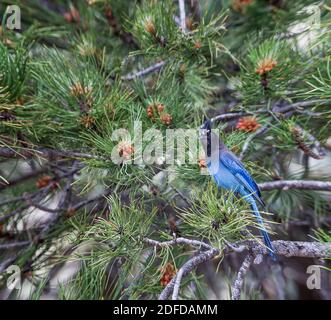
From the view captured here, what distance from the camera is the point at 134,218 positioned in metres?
1.08

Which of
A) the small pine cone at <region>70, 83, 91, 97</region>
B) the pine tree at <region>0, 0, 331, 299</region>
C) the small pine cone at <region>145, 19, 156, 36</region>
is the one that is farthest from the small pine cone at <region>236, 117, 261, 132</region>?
the small pine cone at <region>70, 83, 91, 97</region>

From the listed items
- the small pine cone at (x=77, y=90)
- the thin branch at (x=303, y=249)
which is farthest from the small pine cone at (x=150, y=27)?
the thin branch at (x=303, y=249)

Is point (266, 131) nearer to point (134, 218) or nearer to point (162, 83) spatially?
point (162, 83)

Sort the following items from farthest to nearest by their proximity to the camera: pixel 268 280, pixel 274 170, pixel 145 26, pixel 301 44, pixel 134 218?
pixel 268 280, pixel 301 44, pixel 274 170, pixel 145 26, pixel 134 218

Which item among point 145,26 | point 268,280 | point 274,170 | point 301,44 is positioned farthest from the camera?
point 268,280

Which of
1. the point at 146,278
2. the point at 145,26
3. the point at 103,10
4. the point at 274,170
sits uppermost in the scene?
the point at 103,10

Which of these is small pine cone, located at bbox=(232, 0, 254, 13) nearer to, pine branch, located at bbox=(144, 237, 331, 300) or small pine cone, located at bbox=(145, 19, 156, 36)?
small pine cone, located at bbox=(145, 19, 156, 36)

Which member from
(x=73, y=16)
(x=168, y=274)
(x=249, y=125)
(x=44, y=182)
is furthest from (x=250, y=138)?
(x=73, y=16)

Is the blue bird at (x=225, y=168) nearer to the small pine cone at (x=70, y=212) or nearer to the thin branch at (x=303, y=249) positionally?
the thin branch at (x=303, y=249)

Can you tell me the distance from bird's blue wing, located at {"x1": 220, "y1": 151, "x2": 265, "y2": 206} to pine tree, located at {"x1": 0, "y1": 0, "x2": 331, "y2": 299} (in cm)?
4

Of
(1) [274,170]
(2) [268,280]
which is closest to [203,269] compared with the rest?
(2) [268,280]

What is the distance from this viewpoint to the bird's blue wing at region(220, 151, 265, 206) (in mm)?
1260

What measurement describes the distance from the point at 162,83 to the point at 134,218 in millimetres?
438

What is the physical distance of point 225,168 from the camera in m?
1.34
